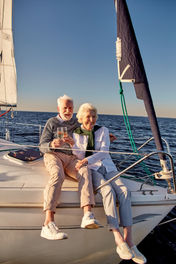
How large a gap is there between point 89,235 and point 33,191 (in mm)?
965

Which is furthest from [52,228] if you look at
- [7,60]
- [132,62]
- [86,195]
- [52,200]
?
[7,60]

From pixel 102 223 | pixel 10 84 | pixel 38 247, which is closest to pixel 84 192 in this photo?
pixel 102 223

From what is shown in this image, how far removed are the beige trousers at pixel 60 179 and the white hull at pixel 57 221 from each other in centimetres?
16

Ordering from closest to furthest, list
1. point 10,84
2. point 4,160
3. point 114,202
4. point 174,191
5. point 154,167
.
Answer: point 114,202 < point 174,191 < point 4,160 < point 10,84 < point 154,167

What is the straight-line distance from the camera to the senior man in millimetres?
2297

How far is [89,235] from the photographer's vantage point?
9.13 feet

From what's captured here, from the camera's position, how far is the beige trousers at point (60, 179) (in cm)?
243

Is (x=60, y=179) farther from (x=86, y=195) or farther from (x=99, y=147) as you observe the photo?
(x=99, y=147)

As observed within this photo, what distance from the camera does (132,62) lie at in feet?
9.05

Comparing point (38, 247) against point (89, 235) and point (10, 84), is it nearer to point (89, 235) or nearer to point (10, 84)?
point (89, 235)

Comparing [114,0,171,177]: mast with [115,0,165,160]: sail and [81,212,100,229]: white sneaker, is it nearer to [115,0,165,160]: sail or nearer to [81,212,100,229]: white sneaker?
[115,0,165,160]: sail

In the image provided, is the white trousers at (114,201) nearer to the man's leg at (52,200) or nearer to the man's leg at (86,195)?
the man's leg at (86,195)

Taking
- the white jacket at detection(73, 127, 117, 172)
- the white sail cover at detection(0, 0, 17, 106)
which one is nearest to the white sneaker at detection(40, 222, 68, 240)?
the white jacket at detection(73, 127, 117, 172)

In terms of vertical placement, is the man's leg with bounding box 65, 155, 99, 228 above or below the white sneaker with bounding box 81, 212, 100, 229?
above
